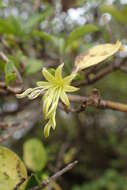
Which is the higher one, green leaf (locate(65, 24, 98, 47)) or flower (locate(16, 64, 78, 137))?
green leaf (locate(65, 24, 98, 47))

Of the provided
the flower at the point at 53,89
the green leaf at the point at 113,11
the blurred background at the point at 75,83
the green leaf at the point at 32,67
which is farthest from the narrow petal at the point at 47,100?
the green leaf at the point at 113,11

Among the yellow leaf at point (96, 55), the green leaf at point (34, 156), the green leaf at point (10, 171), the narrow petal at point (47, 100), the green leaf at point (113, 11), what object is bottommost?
the green leaf at point (34, 156)

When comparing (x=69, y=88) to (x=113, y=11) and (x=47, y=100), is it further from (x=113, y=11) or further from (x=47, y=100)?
(x=113, y=11)

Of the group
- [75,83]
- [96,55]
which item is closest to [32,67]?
[75,83]

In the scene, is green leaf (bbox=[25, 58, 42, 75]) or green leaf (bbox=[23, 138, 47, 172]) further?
green leaf (bbox=[23, 138, 47, 172])

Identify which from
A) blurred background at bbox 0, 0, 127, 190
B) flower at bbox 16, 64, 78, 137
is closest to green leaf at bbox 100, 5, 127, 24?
blurred background at bbox 0, 0, 127, 190

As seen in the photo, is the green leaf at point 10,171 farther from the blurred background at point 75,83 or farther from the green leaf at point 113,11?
the green leaf at point 113,11

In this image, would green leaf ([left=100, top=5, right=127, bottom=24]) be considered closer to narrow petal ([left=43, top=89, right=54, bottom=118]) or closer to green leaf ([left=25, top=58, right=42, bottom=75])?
green leaf ([left=25, top=58, right=42, bottom=75])
